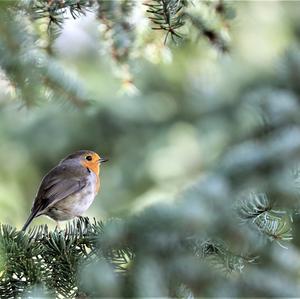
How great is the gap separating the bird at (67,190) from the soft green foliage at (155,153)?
0.38 metres

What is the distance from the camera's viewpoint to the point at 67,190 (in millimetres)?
4152

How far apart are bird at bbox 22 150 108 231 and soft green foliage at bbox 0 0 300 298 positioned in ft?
1.25

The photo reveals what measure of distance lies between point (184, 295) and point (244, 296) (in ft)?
0.87

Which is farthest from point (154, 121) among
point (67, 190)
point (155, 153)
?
point (67, 190)

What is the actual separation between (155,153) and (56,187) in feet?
8.01

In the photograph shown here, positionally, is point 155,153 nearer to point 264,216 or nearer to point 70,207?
point 70,207

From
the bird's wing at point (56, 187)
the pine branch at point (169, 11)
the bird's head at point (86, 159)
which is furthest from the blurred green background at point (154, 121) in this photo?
the pine branch at point (169, 11)

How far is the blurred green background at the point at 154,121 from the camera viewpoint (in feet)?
20.4

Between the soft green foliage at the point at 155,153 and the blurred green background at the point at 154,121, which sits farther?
the blurred green background at the point at 154,121

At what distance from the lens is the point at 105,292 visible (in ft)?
5.97

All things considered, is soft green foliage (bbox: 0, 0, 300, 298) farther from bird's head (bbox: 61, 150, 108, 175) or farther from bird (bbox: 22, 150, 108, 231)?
bird's head (bbox: 61, 150, 108, 175)

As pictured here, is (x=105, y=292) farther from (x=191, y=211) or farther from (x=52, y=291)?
(x=52, y=291)

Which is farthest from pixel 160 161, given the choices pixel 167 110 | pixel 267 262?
pixel 267 262

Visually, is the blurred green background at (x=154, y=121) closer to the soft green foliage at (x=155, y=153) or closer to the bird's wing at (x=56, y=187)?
the soft green foliage at (x=155, y=153)
